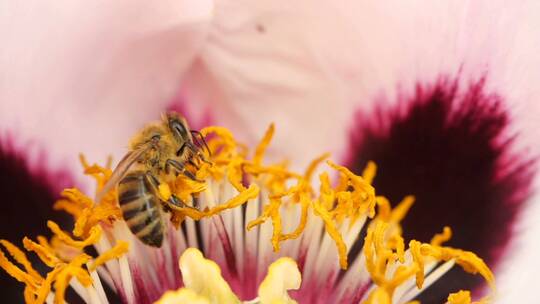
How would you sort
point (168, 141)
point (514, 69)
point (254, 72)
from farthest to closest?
point (254, 72)
point (514, 69)
point (168, 141)

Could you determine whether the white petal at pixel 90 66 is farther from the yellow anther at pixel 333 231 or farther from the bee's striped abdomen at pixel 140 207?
the yellow anther at pixel 333 231

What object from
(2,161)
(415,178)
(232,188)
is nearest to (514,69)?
(415,178)

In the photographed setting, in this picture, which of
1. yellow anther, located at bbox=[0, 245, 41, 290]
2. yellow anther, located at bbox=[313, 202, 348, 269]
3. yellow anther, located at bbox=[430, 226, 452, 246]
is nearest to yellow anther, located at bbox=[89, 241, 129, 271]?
yellow anther, located at bbox=[0, 245, 41, 290]

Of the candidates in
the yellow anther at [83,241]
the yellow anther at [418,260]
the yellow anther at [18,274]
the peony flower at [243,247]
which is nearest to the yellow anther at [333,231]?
the peony flower at [243,247]

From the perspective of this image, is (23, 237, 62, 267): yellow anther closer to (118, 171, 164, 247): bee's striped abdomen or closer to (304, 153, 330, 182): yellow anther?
(118, 171, 164, 247): bee's striped abdomen

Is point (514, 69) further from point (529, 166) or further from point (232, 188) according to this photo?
point (232, 188)
